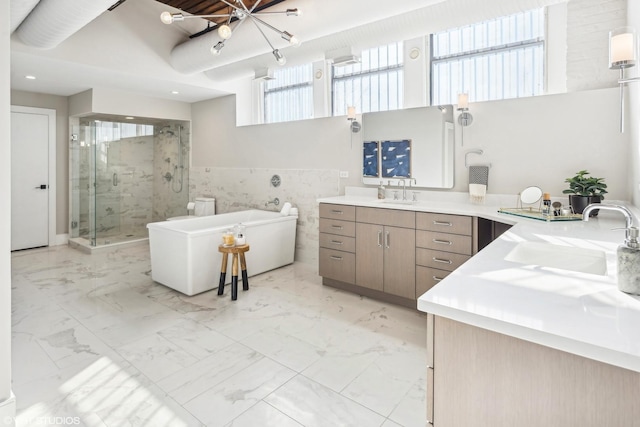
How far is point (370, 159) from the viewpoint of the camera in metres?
4.21

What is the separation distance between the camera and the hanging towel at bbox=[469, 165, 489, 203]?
3.34m

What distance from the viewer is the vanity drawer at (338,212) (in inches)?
145

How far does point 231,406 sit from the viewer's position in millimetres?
1978

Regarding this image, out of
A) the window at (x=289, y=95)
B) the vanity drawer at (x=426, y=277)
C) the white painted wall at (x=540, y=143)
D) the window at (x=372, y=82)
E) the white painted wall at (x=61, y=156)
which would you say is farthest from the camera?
the white painted wall at (x=61, y=156)

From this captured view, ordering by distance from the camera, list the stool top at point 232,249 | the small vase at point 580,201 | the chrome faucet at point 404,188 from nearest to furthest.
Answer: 1. the small vase at point 580,201
2. the stool top at point 232,249
3. the chrome faucet at point 404,188

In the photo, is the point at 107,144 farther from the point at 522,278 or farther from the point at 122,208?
the point at 522,278

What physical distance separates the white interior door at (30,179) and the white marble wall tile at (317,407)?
18.7 feet

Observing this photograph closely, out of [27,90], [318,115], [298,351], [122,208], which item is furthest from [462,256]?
[27,90]

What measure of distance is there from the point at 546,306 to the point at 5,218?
2229mm

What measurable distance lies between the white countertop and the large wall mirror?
2210 mm

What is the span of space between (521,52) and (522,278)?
10.5ft

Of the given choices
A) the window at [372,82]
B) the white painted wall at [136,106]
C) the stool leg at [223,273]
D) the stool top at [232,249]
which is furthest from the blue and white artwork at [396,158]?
the white painted wall at [136,106]

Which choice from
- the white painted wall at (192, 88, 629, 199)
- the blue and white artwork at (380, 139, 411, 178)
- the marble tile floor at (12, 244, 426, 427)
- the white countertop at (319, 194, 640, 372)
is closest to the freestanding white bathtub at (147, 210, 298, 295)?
the marble tile floor at (12, 244, 426, 427)

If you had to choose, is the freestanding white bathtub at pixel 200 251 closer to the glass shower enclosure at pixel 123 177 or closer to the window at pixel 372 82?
the window at pixel 372 82
